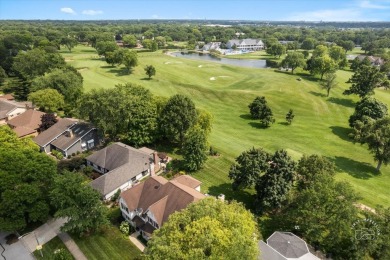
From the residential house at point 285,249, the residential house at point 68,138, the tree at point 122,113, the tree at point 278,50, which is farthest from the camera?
the tree at point 278,50

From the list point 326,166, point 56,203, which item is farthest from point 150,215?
point 326,166

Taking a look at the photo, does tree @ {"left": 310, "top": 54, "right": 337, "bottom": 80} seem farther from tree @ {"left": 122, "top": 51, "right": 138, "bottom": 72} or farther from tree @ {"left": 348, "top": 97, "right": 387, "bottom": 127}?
tree @ {"left": 122, "top": 51, "right": 138, "bottom": 72}

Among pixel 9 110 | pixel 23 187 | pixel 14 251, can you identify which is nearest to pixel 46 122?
pixel 9 110

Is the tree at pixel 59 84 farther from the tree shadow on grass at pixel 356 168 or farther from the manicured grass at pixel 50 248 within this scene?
the tree shadow on grass at pixel 356 168

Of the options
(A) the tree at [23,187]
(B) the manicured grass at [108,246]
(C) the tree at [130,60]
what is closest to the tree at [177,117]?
(A) the tree at [23,187]

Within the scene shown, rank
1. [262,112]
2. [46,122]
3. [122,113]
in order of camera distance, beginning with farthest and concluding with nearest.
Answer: [262,112] < [46,122] < [122,113]

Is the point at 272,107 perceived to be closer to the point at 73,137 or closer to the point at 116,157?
the point at 116,157
